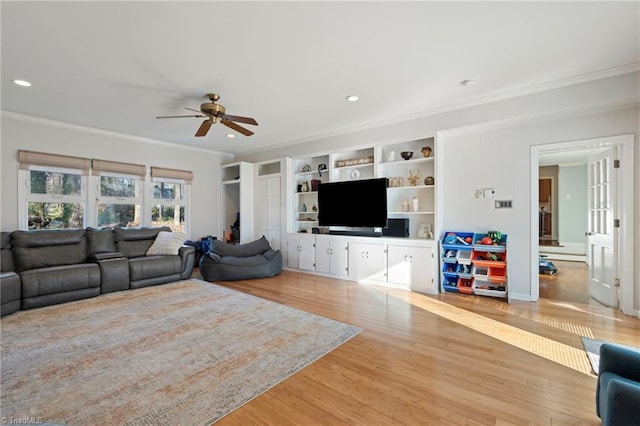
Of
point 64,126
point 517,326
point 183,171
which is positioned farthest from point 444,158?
point 64,126

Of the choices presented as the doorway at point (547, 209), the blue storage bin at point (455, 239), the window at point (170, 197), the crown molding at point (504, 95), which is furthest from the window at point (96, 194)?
the doorway at point (547, 209)

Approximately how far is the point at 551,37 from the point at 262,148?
5330 mm

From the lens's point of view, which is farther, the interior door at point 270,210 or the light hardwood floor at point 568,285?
the interior door at point 270,210

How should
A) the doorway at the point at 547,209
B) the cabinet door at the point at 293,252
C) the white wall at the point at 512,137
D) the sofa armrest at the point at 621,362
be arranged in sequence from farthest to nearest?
1. the doorway at the point at 547,209
2. the cabinet door at the point at 293,252
3. the white wall at the point at 512,137
4. the sofa armrest at the point at 621,362

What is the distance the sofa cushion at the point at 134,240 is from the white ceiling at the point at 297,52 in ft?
6.50

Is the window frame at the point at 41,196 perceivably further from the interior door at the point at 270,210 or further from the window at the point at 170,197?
the interior door at the point at 270,210

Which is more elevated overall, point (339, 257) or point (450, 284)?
point (339, 257)

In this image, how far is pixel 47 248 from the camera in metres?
4.19

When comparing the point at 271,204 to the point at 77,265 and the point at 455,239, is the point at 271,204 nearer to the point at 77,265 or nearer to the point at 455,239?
the point at 77,265

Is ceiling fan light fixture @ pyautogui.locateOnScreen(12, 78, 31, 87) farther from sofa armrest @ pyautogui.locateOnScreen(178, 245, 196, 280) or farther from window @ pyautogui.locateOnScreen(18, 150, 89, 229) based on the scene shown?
sofa armrest @ pyautogui.locateOnScreen(178, 245, 196, 280)

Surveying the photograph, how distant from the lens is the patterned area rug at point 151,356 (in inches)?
68.4

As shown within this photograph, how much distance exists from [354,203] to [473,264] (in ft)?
6.74

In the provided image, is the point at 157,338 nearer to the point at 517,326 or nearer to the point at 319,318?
the point at 319,318

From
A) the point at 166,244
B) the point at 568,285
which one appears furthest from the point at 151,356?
the point at 568,285
